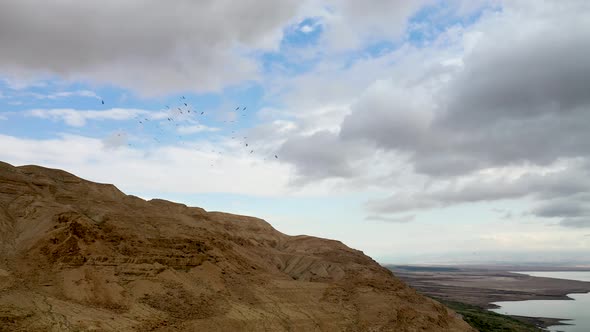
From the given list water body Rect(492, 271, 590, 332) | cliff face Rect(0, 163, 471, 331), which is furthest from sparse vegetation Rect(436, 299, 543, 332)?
cliff face Rect(0, 163, 471, 331)

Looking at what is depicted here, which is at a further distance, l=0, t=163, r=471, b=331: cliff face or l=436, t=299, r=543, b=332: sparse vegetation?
l=436, t=299, r=543, b=332: sparse vegetation

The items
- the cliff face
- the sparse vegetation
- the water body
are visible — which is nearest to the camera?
the cliff face

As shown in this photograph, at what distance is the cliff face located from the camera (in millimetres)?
27812

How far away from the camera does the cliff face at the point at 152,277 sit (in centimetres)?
2781

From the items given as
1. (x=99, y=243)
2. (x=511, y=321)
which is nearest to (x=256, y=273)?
(x=99, y=243)

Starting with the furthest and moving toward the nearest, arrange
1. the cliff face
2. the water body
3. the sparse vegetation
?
the water body, the sparse vegetation, the cliff face

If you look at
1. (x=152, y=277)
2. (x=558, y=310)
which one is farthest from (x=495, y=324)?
(x=152, y=277)

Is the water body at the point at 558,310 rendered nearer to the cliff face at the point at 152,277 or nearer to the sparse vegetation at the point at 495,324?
the sparse vegetation at the point at 495,324

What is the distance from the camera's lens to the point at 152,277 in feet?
108

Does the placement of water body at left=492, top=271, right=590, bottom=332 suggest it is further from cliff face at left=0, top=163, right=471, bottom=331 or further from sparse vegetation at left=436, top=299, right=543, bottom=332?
cliff face at left=0, top=163, right=471, bottom=331

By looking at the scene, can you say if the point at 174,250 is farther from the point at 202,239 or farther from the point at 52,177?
the point at 52,177

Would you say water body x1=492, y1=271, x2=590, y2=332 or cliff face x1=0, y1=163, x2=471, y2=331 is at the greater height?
cliff face x1=0, y1=163, x2=471, y2=331

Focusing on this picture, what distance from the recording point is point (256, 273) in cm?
4138

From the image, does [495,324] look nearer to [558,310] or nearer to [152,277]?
[558,310]
